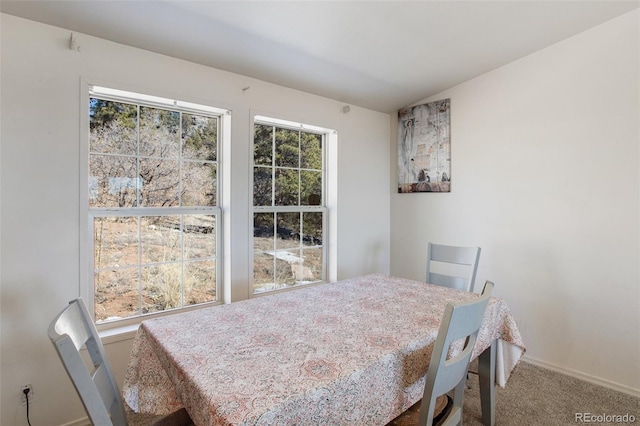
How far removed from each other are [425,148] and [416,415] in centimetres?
265

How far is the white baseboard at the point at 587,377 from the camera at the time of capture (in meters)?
2.21

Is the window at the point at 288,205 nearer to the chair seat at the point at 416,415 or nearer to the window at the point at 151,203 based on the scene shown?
the window at the point at 151,203

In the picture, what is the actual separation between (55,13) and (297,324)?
204 centimetres

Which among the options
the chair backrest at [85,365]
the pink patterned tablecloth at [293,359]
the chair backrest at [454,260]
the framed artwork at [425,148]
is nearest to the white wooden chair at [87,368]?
the chair backrest at [85,365]

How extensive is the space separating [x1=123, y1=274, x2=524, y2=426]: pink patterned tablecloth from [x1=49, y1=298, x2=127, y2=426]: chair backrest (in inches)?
5.7

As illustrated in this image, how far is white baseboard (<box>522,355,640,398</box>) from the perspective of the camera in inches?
86.8

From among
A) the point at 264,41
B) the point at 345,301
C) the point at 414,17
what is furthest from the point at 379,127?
the point at 345,301

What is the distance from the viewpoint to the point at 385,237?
3670mm

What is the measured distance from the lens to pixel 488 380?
1.75 m

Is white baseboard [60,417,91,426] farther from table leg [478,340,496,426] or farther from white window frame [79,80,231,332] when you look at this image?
table leg [478,340,496,426]

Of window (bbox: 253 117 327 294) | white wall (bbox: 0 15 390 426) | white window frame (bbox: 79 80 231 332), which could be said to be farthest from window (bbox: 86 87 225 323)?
window (bbox: 253 117 327 294)

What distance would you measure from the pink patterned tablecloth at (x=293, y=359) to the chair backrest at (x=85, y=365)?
→ 144 millimetres

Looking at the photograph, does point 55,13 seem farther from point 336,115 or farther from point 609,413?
point 609,413

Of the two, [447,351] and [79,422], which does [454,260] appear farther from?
[79,422]
